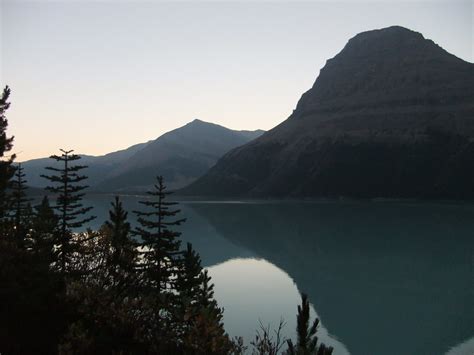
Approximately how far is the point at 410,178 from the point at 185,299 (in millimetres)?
201115

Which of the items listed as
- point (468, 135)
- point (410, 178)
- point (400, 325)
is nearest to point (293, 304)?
point (400, 325)

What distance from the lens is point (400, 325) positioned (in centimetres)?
3909

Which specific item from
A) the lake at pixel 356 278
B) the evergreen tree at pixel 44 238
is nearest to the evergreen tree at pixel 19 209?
the evergreen tree at pixel 44 238

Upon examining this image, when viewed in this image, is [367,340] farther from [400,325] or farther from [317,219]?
[317,219]

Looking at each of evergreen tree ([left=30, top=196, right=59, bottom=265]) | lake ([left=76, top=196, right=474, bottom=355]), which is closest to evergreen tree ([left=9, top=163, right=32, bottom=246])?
evergreen tree ([left=30, top=196, right=59, bottom=265])

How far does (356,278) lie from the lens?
191 feet

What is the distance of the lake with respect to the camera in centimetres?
3662

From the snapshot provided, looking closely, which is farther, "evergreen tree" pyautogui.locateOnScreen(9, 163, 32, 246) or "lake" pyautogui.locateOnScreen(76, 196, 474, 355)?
"lake" pyautogui.locateOnScreen(76, 196, 474, 355)

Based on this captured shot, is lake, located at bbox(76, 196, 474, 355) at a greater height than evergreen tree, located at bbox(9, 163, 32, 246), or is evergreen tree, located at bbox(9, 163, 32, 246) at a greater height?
evergreen tree, located at bbox(9, 163, 32, 246)

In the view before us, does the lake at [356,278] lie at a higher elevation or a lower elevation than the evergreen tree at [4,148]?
lower

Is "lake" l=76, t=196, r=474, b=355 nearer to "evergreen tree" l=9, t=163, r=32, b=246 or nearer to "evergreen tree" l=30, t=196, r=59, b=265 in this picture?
"evergreen tree" l=30, t=196, r=59, b=265

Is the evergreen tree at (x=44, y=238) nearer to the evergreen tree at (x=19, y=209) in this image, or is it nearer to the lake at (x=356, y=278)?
the evergreen tree at (x=19, y=209)

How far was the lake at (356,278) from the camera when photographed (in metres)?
36.6

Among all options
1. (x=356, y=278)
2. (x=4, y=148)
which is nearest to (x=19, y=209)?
(x=4, y=148)
